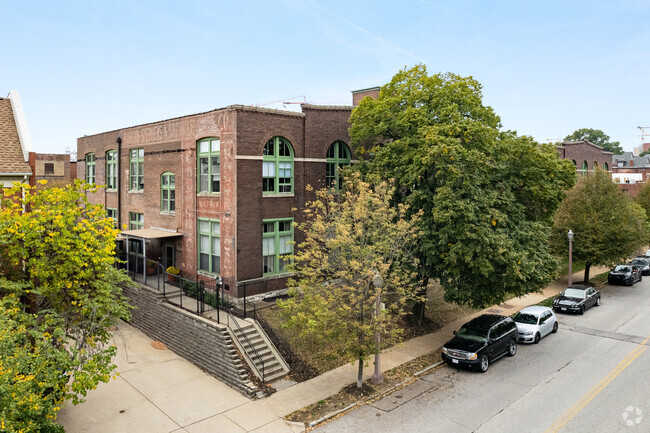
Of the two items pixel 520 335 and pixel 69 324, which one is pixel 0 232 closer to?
pixel 69 324

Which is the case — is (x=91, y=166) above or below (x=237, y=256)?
above

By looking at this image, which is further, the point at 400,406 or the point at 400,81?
the point at 400,81

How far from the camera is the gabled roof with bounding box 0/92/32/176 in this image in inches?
603

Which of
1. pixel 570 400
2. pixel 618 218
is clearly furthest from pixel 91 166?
pixel 618 218

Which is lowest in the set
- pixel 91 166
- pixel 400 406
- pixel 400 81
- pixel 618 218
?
pixel 400 406

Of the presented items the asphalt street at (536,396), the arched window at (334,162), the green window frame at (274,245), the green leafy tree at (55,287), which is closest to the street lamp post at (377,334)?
the asphalt street at (536,396)

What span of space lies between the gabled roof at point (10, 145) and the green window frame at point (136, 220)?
42.3 ft

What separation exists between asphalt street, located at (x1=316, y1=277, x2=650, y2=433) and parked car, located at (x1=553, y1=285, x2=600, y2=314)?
4375mm

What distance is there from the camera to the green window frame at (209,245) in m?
24.0

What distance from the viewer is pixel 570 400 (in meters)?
15.4

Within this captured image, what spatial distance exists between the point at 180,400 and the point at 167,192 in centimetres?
1497

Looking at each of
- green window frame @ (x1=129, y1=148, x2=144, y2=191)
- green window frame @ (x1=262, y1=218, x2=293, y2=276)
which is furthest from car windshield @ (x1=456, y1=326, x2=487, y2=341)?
green window frame @ (x1=129, y1=148, x2=144, y2=191)

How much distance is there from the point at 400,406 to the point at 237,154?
13.7 m

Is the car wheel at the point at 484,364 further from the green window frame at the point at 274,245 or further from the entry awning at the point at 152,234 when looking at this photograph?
the entry awning at the point at 152,234
